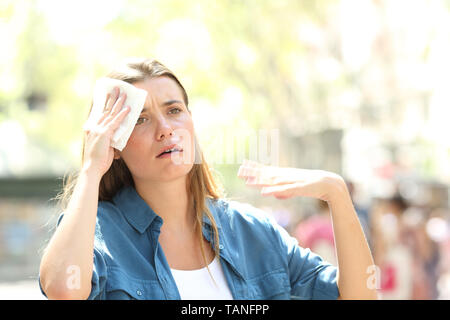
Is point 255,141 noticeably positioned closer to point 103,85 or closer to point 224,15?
point 103,85

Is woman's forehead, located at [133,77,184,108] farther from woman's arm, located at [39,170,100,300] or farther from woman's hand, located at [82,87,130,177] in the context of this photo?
woman's arm, located at [39,170,100,300]

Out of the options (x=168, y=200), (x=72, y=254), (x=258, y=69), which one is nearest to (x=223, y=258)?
(x=168, y=200)

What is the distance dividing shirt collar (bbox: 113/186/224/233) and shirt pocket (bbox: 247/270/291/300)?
0.76 feet

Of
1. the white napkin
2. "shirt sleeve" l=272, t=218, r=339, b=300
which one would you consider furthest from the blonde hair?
"shirt sleeve" l=272, t=218, r=339, b=300

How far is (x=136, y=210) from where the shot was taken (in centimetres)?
209

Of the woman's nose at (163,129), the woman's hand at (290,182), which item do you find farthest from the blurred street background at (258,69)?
the woman's nose at (163,129)

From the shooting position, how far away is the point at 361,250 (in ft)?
6.72

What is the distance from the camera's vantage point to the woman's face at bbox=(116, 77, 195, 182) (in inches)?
79.6

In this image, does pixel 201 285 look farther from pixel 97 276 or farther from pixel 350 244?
pixel 350 244

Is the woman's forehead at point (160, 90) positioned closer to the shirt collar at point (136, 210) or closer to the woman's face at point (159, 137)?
the woman's face at point (159, 137)

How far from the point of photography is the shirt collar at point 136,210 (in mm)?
2053

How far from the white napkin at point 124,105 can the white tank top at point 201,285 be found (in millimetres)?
453

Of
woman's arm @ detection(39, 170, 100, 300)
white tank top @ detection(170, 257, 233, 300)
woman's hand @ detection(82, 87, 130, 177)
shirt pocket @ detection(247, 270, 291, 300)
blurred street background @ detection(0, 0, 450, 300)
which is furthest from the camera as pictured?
blurred street background @ detection(0, 0, 450, 300)

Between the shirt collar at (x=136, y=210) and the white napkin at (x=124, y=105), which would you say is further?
the shirt collar at (x=136, y=210)
